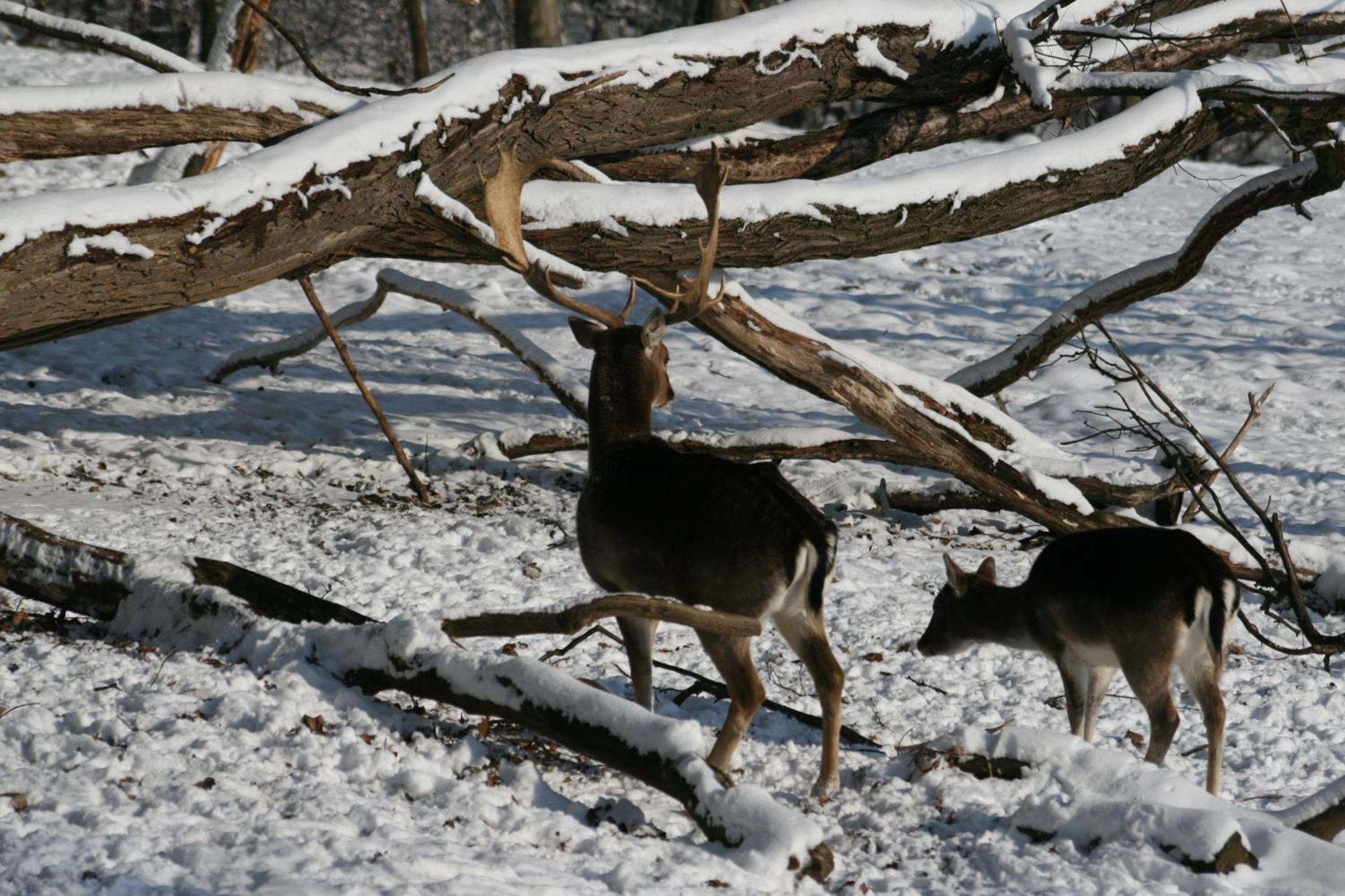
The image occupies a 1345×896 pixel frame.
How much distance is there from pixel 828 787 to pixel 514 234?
272 cm

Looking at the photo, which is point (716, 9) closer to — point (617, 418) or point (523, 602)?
point (523, 602)

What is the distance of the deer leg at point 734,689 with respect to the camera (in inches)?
179

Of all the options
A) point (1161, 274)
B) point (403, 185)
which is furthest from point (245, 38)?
point (1161, 274)

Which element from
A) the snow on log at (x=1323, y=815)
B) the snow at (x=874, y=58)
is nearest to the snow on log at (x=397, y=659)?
the snow on log at (x=1323, y=815)

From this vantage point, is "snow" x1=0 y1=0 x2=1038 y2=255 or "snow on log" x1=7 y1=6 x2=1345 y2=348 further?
"snow on log" x1=7 y1=6 x2=1345 y2=348

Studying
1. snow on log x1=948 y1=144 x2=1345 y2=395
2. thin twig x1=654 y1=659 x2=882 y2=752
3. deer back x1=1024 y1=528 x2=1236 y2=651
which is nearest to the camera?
deer back x1=1024 y1=528 x2=1236 y2=651

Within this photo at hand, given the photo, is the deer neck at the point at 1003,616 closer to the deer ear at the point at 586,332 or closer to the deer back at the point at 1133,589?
the deer back at the point at 1133,589

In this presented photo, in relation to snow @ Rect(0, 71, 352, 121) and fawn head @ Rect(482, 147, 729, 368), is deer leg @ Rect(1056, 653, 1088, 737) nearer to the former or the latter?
fawn head @ Rect(482, 147, 729, 368)

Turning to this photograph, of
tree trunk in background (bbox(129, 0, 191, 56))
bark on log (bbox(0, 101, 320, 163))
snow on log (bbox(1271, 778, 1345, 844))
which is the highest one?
tree trunk in background (bbox(129, 0, 191, 56))

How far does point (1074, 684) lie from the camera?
536cm

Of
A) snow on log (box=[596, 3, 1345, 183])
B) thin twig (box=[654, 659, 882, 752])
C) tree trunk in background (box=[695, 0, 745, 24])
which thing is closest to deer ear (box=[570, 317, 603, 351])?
thin twig (box=[654, 659, 882, 752])

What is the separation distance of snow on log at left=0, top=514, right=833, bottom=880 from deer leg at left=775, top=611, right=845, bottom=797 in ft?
2.47

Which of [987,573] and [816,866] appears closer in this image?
[816,866]

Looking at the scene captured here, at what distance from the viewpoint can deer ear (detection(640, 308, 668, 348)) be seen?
18.0 ft
